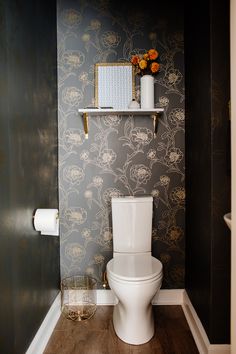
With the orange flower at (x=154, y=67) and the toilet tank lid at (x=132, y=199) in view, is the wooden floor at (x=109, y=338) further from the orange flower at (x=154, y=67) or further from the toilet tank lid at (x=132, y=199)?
the orange flower at (x=154, y=67)

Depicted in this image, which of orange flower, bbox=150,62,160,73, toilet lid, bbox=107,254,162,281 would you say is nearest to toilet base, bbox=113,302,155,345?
toilet lid, bbox=107,254,162,281

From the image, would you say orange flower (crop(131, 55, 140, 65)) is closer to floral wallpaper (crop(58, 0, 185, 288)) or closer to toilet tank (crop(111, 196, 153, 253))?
floral wallpaper (crop(58, 0, 185, 288))

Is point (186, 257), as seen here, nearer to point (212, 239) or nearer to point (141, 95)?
point (212, 239)

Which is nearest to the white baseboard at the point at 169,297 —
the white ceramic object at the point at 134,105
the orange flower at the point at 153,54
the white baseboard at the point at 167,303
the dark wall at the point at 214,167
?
the white baseboard at the point at 167,303

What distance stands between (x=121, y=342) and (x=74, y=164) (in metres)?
1.33

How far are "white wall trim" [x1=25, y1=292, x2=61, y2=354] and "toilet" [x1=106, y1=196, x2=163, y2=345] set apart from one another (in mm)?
437

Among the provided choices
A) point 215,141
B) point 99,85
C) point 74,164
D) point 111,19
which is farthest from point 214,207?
point 111,19

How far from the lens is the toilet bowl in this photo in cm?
164

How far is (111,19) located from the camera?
7.27 feet

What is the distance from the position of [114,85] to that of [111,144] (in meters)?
0.47

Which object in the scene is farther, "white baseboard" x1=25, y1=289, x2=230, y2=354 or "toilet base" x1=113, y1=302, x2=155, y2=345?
"toilet base" x1=113, y1=302, x2=155, y2=345

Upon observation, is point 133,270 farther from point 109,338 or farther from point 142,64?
point 142,64

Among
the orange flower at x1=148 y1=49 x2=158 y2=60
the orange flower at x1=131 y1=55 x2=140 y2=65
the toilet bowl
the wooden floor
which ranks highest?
the orange flower at x1=148 y1=49 x2=158 y2=60

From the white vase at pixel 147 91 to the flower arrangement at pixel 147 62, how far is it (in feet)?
0.23
